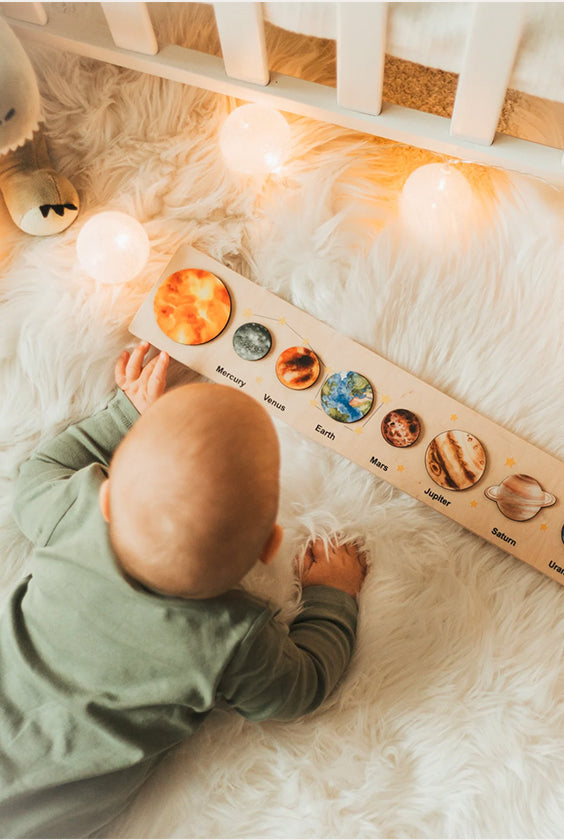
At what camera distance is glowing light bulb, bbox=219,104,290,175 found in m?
0.73

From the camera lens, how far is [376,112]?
67 cm

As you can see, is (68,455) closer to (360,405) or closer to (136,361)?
(136,361)

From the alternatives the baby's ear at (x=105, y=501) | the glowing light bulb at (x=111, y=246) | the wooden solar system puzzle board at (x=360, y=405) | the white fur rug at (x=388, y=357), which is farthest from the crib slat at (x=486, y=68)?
the baby's ear at (x=105, y=501)

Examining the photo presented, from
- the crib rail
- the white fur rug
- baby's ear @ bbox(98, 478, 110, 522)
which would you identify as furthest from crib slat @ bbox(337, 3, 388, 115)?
baby's ear @ bbox(98, 478, 110, 522)

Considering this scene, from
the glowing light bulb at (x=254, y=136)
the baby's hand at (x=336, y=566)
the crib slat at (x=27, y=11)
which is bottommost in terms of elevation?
the baby's hand at (x=336, y=566)

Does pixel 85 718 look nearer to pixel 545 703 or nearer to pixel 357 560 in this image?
pixel 357 560

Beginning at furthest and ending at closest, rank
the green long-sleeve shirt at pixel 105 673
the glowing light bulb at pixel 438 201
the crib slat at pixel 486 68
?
the glowing light bulb at pixel 438 201, the green long-sleeve shirt at pixel 105 673, the crib slat at pixel 486 68

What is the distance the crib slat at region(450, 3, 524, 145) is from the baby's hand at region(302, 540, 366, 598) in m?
0.43

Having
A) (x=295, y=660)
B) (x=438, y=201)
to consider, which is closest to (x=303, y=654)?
(x=295, y=660)

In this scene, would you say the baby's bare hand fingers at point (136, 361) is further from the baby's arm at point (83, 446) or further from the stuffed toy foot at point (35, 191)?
the stuffed toy foot at point (35, 191)

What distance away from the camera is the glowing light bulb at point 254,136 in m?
0.73

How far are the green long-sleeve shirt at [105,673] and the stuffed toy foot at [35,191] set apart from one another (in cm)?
30

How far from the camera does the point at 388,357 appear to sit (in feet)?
2.44

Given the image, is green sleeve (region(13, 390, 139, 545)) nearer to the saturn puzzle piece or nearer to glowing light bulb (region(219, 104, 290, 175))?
glowing light bulb (region(219, 104, 290, 175))
